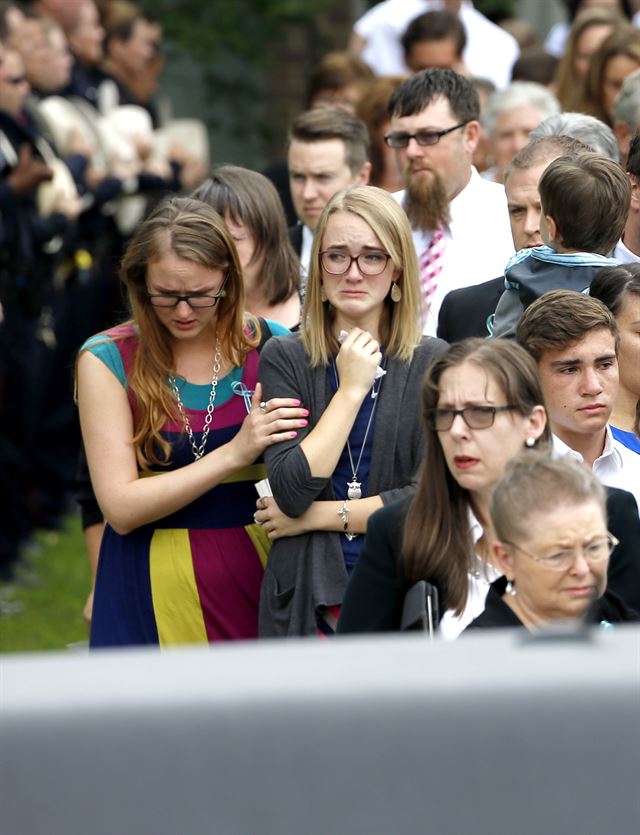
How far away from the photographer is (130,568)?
4004mm

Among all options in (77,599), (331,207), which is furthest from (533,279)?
(77,599)

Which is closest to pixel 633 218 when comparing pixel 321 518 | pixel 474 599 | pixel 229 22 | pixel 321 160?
pixel 321 160

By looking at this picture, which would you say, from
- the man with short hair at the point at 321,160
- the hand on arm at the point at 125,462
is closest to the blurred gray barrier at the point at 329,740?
the hand on arm at the point at 125,462

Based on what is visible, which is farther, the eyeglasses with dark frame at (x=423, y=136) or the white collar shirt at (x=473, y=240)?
the eyeglasses with dark frame at (x=423, y=136)

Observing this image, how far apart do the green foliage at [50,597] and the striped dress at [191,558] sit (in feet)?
10.5

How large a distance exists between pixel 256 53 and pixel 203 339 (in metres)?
11.1

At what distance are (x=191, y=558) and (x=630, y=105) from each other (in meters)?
2.56

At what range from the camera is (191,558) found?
3.96 meters

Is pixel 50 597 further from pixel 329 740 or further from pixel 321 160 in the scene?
pixel 329 740

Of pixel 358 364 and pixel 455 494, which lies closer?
pixel 455 494

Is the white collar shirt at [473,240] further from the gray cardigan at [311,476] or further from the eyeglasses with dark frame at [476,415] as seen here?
the eyeglasses with dark frame at [476,415]

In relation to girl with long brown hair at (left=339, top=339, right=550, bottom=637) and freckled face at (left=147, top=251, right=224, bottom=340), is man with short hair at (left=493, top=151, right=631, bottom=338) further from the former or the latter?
girl with long brown hair at (left=339, top=339, right=550, bottom=637)

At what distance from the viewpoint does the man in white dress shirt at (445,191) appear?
5043mm

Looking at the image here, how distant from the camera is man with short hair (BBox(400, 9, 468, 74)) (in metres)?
7.87
